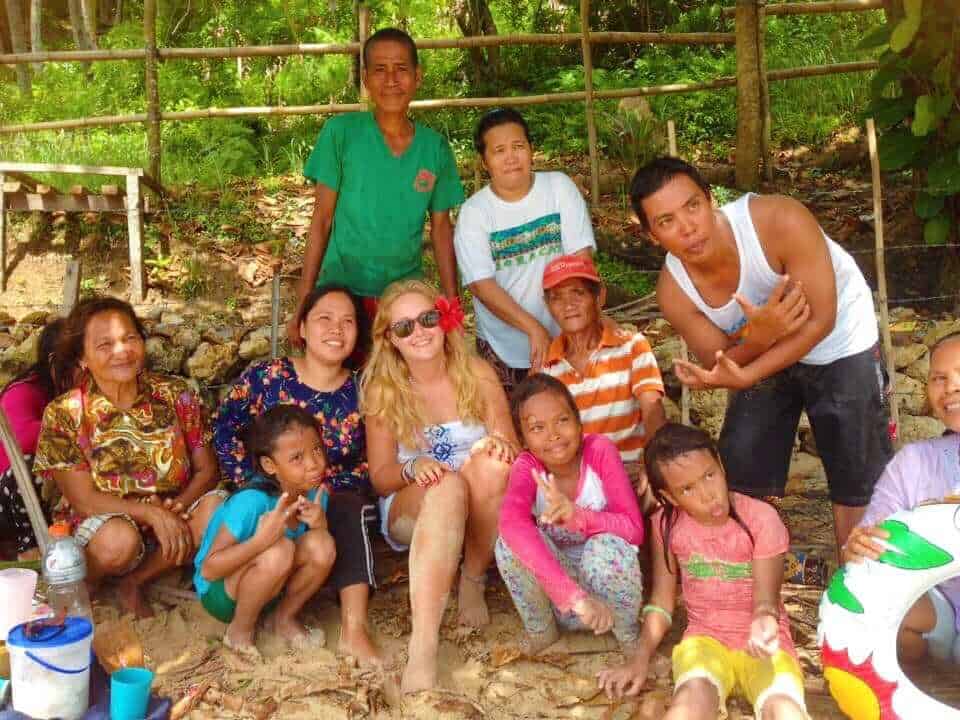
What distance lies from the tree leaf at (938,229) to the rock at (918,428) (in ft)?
3.88

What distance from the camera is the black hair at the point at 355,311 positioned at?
3.53 meters

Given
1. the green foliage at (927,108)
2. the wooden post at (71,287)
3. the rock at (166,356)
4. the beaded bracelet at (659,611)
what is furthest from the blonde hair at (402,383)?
the green foliage at (927,108)

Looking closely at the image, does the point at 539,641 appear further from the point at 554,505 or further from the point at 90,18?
the point at 90,18

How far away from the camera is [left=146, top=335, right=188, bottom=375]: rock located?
5164mm

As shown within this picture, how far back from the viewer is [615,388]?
351 centimetres

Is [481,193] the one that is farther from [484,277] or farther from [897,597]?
[897,597]

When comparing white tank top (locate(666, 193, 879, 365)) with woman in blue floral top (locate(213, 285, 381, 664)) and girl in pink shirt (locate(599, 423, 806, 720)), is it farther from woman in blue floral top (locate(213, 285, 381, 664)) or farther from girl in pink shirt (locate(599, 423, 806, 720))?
woman in blue floral top (locate(213, 285, 381, 664))

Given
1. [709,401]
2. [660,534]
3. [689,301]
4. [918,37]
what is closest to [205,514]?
[660,534]

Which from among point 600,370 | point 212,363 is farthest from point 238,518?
point 212,363

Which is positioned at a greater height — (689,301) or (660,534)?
(689,301)

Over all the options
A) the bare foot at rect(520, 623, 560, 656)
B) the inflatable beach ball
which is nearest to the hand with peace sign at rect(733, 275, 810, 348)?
the inflatable beach ball

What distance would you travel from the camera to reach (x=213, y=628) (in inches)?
133

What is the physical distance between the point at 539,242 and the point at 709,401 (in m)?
1.87

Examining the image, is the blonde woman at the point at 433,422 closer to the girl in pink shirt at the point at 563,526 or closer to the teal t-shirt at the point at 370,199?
the girl in pink shirt at the point at 563,526
